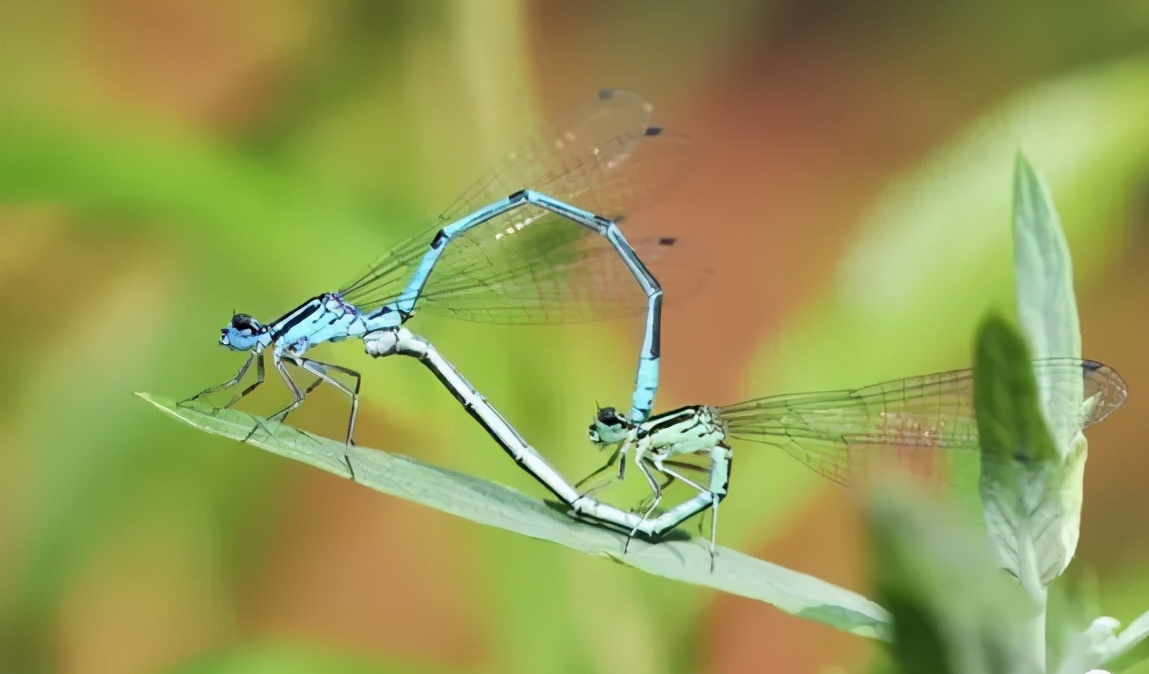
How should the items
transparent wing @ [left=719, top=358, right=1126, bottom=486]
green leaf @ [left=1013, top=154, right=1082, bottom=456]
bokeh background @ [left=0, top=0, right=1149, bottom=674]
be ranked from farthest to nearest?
bokeh background @ [left=0, top=0, right=1149, bottom=674] → transparent wing @ [left=719, top=358, right=1126, bottom=486] → green leaf @ [left=1013, top=154, right=1082, bottom=456]

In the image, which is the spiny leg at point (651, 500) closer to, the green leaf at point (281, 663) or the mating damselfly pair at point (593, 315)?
the mating damselfly pair at point (593, 315)

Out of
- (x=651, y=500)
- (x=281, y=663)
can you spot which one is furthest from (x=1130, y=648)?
(x=281, y=663)

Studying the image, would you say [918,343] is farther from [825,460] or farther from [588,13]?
[588,13]

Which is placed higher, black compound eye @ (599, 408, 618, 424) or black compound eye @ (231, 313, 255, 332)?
black compound eye @ (231, 313, 255, 332)

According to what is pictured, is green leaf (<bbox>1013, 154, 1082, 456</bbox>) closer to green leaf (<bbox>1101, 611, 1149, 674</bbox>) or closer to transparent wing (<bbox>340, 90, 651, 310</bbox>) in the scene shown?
green leaf (<bbox>1101, 611, 1149, 674</bbox>)

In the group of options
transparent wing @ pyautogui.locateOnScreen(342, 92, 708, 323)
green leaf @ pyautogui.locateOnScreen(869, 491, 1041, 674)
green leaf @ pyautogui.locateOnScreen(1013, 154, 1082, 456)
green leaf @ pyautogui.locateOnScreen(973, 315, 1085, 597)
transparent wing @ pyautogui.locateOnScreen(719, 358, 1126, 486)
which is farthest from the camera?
transparent wing @ pyautogui.locateOnScreen(342, 92, 708, 323)

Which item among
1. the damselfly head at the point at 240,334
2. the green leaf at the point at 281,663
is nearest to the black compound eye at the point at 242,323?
the damselfly head at the point at 240,334

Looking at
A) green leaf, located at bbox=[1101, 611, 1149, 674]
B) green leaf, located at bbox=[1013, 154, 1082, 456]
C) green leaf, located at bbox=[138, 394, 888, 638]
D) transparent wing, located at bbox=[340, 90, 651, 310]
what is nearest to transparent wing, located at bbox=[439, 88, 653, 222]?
transparent wing, located at bbox=[340, 90, 651, 310]
